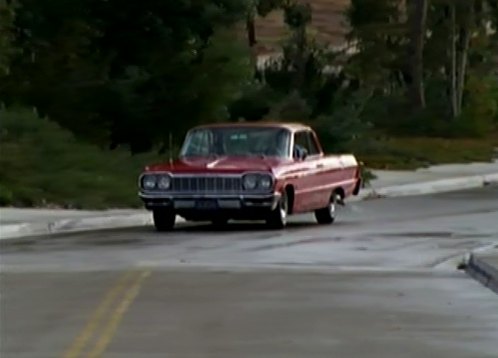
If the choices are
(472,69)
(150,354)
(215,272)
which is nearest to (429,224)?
(215,272)

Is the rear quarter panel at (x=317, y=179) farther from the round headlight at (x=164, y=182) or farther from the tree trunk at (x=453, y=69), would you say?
the tree trunk at (x=453, y=69)

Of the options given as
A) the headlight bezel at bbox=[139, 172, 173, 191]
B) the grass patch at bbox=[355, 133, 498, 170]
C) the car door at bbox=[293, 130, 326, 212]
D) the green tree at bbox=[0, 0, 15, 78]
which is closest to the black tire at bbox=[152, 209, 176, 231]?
the headlight bezel at bbox=[139, 172, 173, 191]

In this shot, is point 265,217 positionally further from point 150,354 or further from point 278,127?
Result: point 150,354

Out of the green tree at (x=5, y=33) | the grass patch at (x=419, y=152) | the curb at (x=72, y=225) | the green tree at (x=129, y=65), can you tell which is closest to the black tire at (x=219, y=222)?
the curb at (x=72, y=225)

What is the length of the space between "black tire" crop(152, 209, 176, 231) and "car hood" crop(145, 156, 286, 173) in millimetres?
665

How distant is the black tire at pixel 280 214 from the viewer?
25.2m

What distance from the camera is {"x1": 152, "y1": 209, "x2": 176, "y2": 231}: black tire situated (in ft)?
82.8

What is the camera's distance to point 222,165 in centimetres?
2489

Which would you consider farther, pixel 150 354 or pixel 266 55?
pixel 266 55

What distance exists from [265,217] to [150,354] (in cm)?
1293

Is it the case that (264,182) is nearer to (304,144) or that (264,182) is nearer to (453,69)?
(304,144)

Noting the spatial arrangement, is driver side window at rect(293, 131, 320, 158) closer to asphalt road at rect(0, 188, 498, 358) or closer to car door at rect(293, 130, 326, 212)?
car door at rect(293, 130, 326, 212)

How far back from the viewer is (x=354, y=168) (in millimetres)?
28359

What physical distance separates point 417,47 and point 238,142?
3534cm
